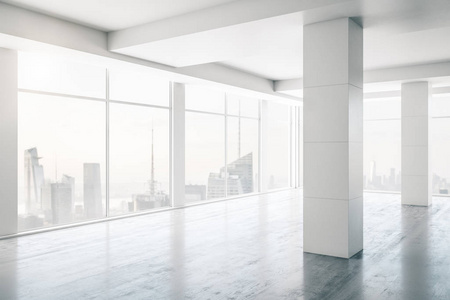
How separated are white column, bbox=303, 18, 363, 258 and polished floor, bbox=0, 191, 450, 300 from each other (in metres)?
0.46

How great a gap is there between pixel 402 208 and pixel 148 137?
7.80 m

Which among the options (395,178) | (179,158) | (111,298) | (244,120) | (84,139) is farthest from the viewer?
(395,178)

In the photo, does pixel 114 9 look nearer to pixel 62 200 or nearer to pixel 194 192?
pixel 62 200

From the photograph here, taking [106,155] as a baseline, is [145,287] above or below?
below

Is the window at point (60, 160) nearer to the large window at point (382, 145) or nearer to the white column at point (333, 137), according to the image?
the white column at point (333, 137)

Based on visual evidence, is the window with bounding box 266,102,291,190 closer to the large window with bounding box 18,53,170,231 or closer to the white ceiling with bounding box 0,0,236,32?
the large window with bounding box 18,53,170,231

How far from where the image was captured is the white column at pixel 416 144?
12875 millimetres

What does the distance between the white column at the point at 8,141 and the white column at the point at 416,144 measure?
11.1 metres

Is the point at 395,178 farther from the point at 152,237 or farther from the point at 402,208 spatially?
the point at 152,237

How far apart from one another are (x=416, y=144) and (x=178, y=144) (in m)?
7.63

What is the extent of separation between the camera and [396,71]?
12.2m

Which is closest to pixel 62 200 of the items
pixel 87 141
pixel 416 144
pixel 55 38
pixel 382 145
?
pixel 87 141

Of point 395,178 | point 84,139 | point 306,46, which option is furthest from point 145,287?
point 395,178

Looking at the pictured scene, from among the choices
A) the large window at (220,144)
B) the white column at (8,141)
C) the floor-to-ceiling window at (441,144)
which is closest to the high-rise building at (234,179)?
the large window at (220,144)
